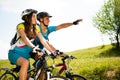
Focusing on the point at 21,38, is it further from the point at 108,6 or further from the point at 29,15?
the point at 108,6

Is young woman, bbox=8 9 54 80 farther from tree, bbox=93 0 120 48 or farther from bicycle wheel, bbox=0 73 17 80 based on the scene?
tree, bbox=93 0 120 48

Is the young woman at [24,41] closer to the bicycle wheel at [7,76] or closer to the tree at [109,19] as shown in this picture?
the bicycle wheel at [7,76]

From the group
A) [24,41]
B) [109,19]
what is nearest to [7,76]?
[24,41]

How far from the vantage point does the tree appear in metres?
57.3

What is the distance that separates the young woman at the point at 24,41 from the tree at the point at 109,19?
49858mm

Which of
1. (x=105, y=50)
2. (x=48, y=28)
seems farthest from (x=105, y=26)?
(x=48, y=28)

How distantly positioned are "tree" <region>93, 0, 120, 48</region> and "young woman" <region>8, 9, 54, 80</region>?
49858 mm

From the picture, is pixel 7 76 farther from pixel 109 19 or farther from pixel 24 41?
pixel 109 19

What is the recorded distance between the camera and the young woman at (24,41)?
7.21m

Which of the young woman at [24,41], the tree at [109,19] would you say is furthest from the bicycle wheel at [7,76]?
the tree at [109,19]

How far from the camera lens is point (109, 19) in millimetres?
58000

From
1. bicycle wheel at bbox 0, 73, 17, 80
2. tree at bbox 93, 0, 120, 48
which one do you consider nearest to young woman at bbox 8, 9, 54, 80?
bicycle wheel at bbox 0, 73, 17, 80

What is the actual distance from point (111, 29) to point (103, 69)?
42957 mm

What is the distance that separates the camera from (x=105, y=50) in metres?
51.8
